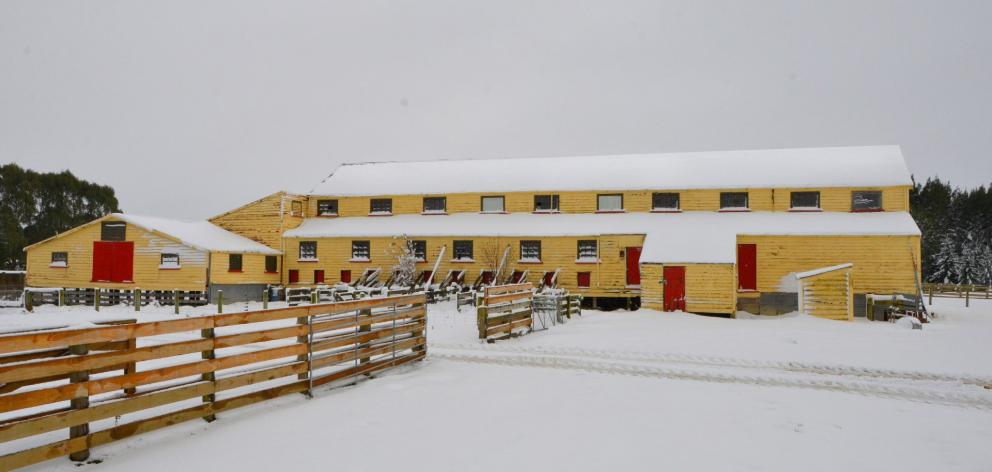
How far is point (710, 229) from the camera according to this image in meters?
30.8

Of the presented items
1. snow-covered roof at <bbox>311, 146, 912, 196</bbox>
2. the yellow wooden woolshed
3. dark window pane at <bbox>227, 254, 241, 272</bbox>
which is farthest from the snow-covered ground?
dark window pane at <bbox>227, 254, 241, 272</bbox>

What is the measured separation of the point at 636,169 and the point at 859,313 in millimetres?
14360

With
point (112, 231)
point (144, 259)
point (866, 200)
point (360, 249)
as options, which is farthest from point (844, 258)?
point (112, 231)

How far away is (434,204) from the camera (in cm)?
3812

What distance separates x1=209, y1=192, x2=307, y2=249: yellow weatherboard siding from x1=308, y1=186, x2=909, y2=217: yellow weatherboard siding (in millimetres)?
2390

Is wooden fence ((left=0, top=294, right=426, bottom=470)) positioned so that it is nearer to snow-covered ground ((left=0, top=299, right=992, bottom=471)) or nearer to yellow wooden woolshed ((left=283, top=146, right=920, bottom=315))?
snow-covered ground ((left=0, top=299, right=992, bottom=471))

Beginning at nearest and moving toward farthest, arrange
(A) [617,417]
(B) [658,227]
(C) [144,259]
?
(A) [617,417]
(B) [658,227]
(C) [144,259]

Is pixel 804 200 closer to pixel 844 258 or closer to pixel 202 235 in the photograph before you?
pixel 844 258

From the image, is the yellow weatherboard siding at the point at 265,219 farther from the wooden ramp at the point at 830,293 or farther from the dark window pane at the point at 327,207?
the wooden ramp at the point at 830,293

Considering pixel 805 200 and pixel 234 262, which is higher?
pixel 805 200

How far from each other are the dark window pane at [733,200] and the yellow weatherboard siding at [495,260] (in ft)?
19.5

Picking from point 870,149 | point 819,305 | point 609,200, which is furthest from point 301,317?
point 870,149

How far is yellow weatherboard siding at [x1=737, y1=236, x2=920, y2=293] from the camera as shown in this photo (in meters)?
29.0

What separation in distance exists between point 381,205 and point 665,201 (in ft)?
58.5
